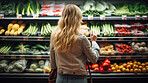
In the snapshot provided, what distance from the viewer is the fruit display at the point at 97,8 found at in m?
3.52

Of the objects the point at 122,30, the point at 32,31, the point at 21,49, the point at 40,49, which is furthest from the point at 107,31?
the point at 21,49

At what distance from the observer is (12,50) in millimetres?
3684

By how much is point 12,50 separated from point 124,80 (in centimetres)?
284

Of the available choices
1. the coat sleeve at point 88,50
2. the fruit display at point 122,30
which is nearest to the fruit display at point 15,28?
the coat sleeve at point 88,50

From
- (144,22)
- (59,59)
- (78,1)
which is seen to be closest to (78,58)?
(59,59)

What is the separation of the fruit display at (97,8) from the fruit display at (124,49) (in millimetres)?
845

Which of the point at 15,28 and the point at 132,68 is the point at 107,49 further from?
the point at 15,28

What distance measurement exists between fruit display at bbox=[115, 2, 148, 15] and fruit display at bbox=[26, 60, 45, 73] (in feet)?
7.29

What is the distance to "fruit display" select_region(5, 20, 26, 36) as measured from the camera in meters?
3.50

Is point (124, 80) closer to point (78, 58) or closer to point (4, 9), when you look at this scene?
point (78, 58)

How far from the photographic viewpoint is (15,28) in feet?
11.9

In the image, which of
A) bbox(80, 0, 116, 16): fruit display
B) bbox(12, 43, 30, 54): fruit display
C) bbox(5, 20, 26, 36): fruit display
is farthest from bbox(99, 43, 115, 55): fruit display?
bbox(5, 20, 26, 36): fruit display

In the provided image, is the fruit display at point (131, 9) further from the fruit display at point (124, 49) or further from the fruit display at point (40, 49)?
the fruit display at point (40, 49)

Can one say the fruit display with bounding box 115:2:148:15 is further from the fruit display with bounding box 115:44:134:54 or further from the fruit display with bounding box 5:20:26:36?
the fruit display with bounding box 5:20:26:36
